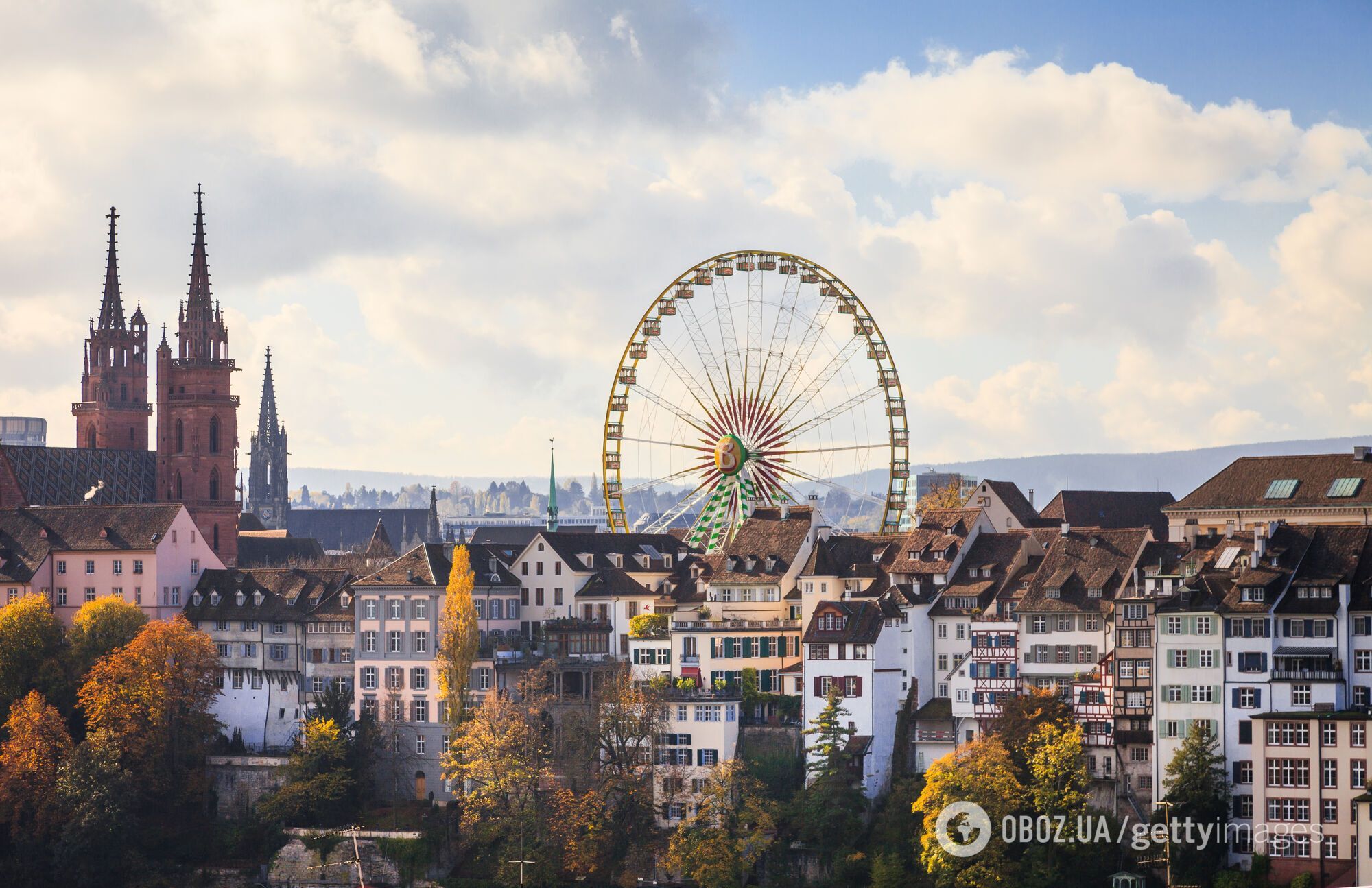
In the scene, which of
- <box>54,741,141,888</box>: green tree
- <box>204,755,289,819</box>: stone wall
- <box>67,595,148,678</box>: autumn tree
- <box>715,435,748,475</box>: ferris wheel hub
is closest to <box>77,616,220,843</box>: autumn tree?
<box>204,755,289,819</box>: stone wall

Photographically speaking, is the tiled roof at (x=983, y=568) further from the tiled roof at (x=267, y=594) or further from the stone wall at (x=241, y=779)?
the stone wall at (x=241, y=779)

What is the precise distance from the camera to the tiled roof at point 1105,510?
154m

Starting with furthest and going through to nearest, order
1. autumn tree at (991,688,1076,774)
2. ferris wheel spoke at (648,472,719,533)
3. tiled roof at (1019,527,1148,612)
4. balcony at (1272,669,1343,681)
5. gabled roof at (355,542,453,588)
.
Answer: ferris wheel spoke at (648,472,719,533) → gabled roof at (355,542,453,588) → tiled roof at (1019,527,1148,612) → autumn tree at (991,688,1076,774) → balcony at (1272,669,1343,681)

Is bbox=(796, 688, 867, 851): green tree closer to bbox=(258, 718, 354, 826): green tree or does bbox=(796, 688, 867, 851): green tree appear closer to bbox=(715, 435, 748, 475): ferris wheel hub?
bbox=(258, 718, 354, 826): green tree

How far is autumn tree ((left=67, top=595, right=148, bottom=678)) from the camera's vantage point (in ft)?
490

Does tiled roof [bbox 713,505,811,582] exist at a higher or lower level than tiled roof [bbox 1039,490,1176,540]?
lower

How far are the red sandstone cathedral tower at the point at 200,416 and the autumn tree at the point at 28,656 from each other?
1660 inches

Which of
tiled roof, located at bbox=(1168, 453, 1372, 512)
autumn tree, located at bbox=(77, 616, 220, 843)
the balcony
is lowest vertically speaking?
autumn tree, located at bbox=(77, 616, 220, 843)

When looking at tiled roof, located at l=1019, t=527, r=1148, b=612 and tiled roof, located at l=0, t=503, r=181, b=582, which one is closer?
tiled roof, located at l=1019, t=527, r=1148, b=612

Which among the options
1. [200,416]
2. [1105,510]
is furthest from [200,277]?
[1105,510]

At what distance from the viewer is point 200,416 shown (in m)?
195

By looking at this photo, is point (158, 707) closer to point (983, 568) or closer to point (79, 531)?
point (79, 531)

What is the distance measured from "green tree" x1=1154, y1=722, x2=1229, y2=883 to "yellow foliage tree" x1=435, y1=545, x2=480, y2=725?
44617 mm

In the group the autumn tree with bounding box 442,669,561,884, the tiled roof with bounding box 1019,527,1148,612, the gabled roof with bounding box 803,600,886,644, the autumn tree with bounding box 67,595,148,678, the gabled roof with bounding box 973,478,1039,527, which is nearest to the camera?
the tiled roof with bounding box 1019,527,1148,612
